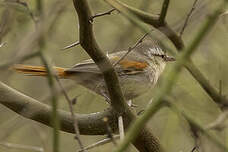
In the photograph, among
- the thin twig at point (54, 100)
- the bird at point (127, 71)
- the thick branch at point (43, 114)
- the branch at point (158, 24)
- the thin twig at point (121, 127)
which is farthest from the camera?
the bird at point (127, 71)

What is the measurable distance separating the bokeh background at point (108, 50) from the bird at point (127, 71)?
13cm

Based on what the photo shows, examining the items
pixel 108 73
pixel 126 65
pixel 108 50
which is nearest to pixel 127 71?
pixel 126 65

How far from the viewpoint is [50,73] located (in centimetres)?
255

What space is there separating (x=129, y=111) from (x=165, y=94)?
5.24 ft

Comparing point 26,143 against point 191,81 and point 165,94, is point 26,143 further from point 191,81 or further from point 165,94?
point 165,94

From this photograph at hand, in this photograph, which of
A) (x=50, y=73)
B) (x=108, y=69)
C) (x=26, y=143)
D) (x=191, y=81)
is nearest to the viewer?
(x=50, y=73)

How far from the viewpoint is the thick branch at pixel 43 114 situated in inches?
154

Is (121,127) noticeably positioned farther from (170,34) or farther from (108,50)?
(108,50)

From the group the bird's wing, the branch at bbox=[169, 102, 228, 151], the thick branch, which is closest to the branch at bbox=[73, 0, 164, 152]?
the thick branch

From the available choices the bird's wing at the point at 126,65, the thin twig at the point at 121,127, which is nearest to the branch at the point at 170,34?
the thin twig at the point at 121,127

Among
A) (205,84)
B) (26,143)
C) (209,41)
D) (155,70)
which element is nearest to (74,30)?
(155,70)

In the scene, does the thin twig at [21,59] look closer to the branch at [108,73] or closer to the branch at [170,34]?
the branch at [108,73]

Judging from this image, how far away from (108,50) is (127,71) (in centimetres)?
53

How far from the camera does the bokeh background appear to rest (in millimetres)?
3371
